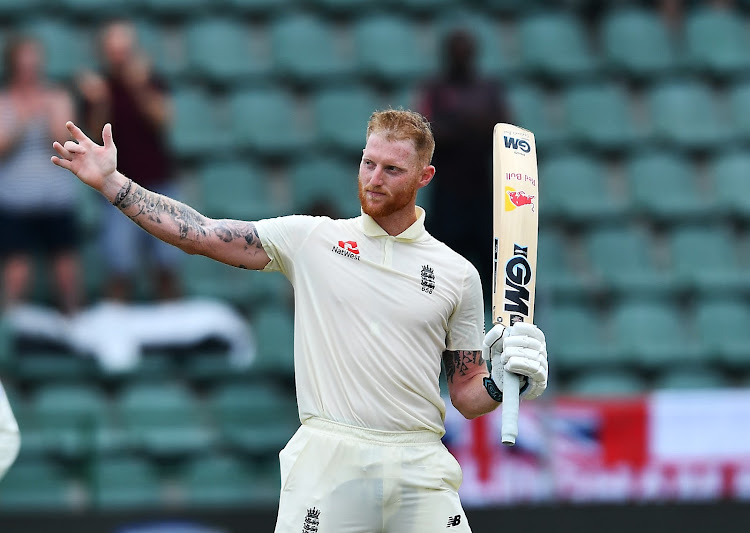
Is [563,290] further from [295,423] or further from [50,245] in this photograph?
[50,245]

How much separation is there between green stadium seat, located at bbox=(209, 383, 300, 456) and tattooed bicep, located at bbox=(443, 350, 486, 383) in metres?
2.59

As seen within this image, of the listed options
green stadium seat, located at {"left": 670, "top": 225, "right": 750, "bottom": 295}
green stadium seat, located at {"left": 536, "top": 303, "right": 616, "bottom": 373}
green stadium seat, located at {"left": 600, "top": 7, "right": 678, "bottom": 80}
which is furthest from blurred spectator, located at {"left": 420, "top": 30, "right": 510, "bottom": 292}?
green stadium seat, located at {"left": 600, "top": 7, "right": 678, "bottom": 80}

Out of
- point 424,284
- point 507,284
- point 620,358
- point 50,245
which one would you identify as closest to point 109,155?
point 424,284

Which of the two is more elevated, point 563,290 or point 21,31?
point 21,31

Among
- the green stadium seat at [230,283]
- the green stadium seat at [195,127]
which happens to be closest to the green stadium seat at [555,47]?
the green stadium seat at [195,127]

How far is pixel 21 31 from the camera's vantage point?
987 cm

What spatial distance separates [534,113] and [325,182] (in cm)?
188

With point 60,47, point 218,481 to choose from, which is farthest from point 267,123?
point 218,481

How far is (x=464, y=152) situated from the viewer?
809 cm

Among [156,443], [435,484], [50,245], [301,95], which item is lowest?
[435,484]

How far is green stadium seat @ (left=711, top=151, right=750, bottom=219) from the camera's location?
9734 millimetres

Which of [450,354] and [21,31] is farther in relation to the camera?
[21,31]

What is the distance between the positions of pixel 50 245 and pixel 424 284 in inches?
173

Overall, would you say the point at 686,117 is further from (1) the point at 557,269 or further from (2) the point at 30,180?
(2) the point at 30,180
